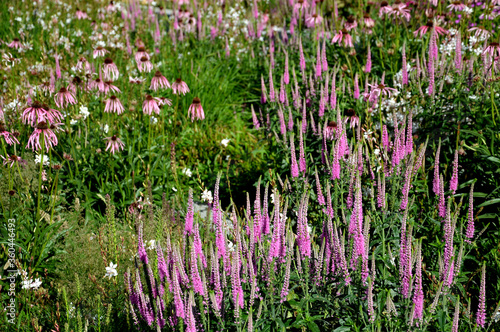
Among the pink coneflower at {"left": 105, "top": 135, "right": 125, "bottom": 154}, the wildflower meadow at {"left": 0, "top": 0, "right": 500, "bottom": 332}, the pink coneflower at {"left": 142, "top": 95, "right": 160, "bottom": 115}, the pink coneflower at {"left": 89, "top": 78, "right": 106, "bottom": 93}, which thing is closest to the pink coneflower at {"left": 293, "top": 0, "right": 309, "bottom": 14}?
the wildflower meadow at {"left": 0, "top": 0, "right": 500, "bottom": 332}

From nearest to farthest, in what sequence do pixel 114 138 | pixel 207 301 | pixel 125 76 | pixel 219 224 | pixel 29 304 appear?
1. pixel 207 301
2. pixel 219 224
3. pixel 29 304
4. pixel 114 138
5. pixel 125 76

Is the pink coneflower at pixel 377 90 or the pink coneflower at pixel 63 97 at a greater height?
the pink coneflower at pixel 63 97

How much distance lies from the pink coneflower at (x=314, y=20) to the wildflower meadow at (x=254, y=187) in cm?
3

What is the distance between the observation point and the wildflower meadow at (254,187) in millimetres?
2379

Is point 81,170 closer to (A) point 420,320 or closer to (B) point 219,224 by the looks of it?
(B) point 219,224

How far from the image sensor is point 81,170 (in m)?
4.50

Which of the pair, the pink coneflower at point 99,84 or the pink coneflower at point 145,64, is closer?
the pink coneflower at point 99,84

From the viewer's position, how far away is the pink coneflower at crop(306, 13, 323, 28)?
6.01 metres

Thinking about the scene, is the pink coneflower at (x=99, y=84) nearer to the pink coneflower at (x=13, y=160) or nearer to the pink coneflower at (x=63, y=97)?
the pink coneflower at (x=63, y=97)

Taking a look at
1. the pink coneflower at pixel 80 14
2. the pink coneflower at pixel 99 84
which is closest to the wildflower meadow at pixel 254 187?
the pink coneflower at pixel 99 84

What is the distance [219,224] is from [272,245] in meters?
0.28

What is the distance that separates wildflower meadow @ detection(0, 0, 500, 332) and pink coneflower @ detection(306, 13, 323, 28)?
1.1 inches

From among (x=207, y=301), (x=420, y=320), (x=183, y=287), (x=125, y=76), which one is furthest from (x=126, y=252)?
(x=125, y=76)

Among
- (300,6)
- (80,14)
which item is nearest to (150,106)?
(300,6)
